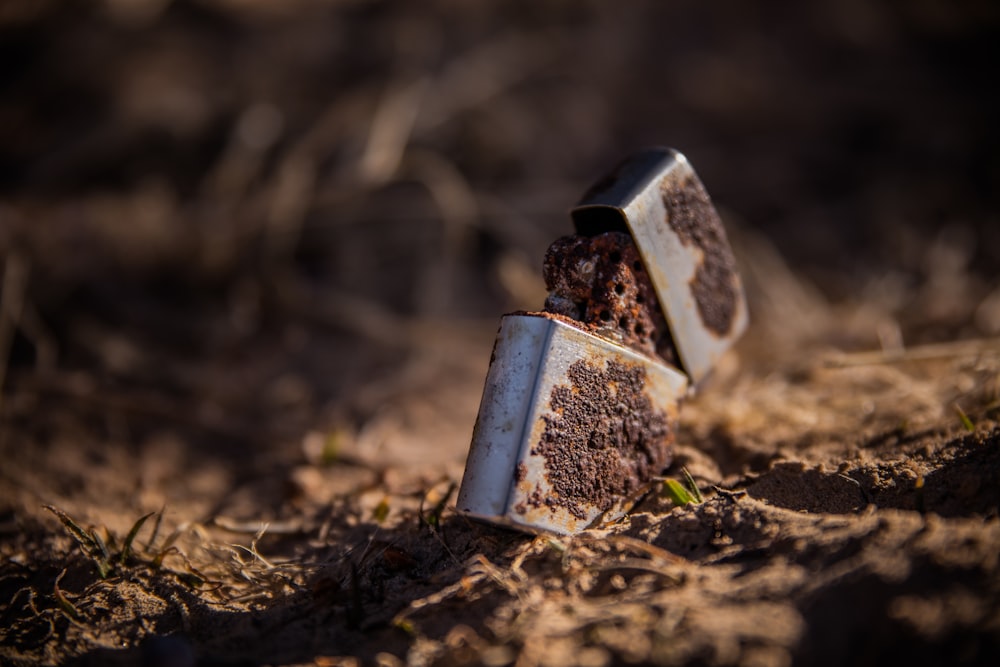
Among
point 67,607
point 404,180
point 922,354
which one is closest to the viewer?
point 67,607

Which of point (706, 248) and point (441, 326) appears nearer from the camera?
point (706, 248)

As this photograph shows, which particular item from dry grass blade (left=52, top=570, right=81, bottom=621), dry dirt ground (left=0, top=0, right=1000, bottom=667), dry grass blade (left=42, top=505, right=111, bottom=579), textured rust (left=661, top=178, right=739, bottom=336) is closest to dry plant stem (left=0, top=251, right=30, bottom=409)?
dry dirt ground (left=0, top=0, right=1000, bottom=667)

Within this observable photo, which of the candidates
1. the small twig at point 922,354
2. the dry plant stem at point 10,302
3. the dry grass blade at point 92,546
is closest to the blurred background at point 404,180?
the dry plant stem at point 10,302

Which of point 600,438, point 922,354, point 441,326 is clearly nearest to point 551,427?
point 600,438

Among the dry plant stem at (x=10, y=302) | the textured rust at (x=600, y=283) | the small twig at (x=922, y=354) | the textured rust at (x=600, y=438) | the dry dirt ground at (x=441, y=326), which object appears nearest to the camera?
the dry dirt ground at (x=441, y=326)

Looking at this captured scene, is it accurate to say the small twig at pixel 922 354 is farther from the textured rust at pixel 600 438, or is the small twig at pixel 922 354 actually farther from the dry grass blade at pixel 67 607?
the dry grass blade at pixel 67 607

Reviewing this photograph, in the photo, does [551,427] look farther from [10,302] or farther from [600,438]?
[10,302]

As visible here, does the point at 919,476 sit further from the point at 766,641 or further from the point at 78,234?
the point at 78,234
